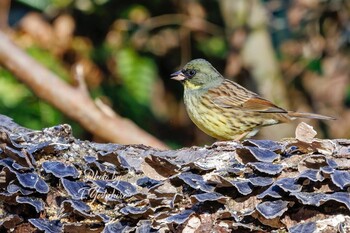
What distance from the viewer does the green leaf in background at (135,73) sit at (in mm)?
6633

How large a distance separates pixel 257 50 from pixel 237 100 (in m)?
1.50

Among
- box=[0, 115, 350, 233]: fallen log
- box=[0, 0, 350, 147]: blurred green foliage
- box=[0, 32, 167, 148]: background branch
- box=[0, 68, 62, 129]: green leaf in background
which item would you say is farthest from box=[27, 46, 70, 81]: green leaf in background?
box=[0, 115, 350, 233]: fallen log

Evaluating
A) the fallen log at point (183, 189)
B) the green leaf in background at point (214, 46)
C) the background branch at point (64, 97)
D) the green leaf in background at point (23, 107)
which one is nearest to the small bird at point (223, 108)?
the background branch at point (64, 97)

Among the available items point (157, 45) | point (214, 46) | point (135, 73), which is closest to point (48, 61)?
point (135, 73)

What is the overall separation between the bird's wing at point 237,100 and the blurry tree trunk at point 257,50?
1.25 metres

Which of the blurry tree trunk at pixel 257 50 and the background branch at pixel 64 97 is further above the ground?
the blurry tree trunk at pixel 257 50

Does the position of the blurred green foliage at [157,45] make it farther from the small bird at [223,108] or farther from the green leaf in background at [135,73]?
the small bird at [223,108]

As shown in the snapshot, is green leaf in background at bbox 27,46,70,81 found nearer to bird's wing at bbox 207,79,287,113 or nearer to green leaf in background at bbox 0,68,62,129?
green leaf in background at bbox 0,68,62,129

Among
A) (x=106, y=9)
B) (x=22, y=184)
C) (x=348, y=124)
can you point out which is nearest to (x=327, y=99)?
(x=348, y=124)

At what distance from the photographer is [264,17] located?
22.3ft

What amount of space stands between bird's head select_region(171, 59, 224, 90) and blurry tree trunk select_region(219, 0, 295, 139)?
131cm

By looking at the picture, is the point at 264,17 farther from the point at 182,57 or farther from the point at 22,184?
the point at 22,184

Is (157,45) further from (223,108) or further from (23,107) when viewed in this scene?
(223,108)

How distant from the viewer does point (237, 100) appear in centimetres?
540
